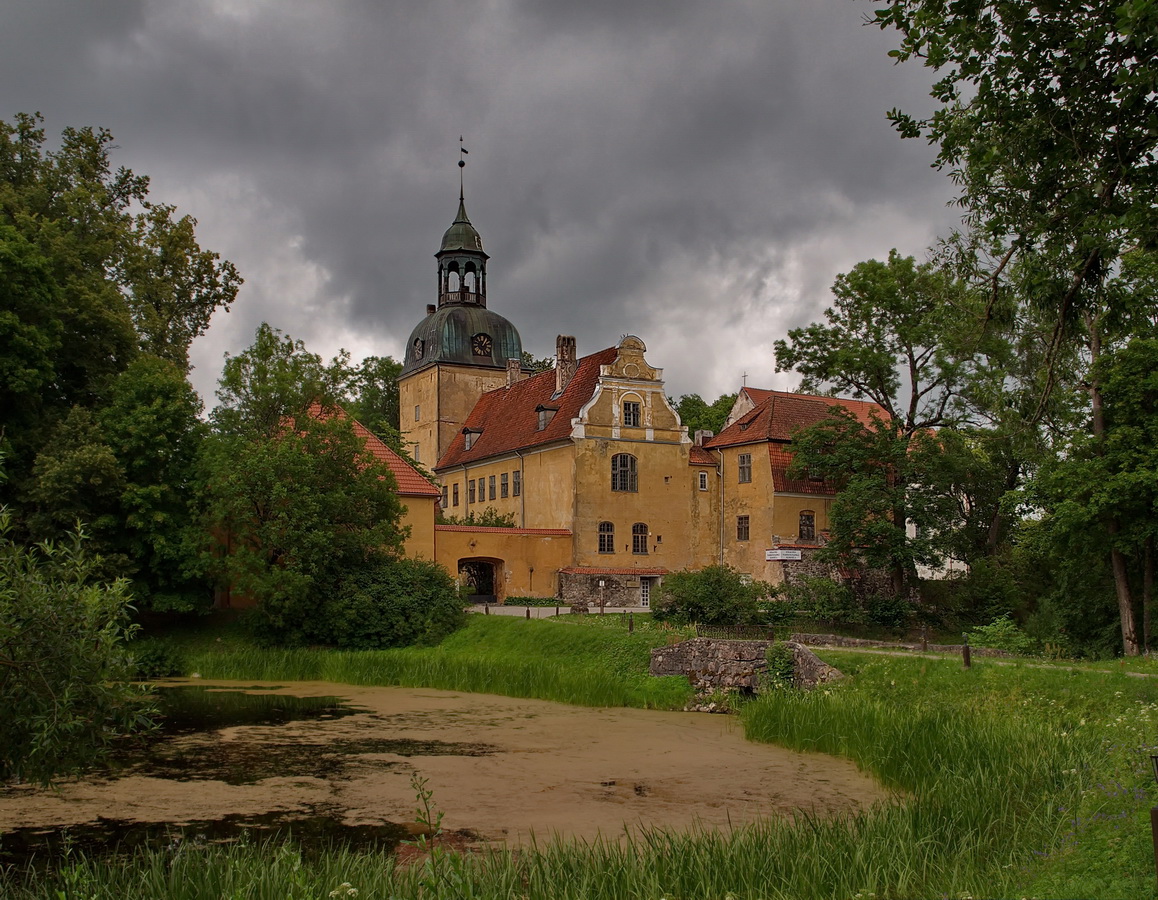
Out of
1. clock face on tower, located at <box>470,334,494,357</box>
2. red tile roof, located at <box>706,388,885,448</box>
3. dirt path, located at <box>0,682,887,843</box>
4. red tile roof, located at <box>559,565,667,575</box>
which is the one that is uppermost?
clock face on tower, located at <box>470,334,494,357</box>

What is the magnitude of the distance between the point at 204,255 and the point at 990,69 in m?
26.5

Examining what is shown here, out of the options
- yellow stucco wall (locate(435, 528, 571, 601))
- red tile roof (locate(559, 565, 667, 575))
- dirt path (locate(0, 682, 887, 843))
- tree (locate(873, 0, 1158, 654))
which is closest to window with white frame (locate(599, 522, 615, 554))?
red tile roof (locate(559, 565, 667, 575))

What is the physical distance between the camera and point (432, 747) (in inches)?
583

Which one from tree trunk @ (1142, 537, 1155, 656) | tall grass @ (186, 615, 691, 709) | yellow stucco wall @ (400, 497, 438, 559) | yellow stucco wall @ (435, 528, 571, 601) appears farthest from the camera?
yellow stucco wall @ (435, 528, 571, 601)

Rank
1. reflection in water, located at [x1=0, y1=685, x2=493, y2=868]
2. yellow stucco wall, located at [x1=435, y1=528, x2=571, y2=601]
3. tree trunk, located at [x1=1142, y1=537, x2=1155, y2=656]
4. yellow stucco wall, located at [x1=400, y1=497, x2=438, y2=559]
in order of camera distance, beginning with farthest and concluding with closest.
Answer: yellow stucco wall, located at [x1=435, y1=528, x2=571, y2=601] → yellow stucco wall, located at [x1=400, y1=497, x2=438, y2=559] → tree trunk, located at [x1=1142, y1=537, x2=1155, y2=656] → reflection in water, located at [x1=0, y1=685, x2=493, y2=868]

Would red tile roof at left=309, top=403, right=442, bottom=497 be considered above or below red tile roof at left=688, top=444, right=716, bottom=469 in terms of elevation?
below

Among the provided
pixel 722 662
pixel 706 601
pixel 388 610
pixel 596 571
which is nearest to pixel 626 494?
pixel 596 571

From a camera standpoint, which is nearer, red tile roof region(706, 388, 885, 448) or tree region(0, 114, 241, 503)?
tree region(0, 114, 241, 503)

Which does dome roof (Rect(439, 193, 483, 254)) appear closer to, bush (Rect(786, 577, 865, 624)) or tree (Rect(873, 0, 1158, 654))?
bush (Rect(786, 577, 865, 624))

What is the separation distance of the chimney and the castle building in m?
0.05

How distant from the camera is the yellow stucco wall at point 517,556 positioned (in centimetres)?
3512

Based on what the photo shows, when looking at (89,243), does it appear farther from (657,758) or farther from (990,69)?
(990,69)

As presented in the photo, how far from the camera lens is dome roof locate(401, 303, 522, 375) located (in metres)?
53.7

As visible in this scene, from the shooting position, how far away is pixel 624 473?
38.2 meters
